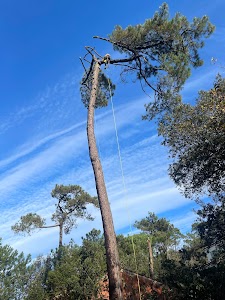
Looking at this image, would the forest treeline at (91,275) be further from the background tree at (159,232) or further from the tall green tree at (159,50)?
the background tree at (159,232)

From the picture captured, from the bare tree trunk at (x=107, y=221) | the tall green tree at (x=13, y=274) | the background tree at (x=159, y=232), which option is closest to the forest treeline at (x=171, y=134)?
the bare tree trunk at (x=107, y=221)

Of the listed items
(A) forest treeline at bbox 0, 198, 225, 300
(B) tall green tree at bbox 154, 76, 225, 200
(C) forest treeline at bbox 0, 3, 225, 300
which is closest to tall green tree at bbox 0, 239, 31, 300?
(A) forest treeline at bbox 0, 198, 225, 300

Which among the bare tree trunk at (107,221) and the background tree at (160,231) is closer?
the bare tree trunk at (107,221)

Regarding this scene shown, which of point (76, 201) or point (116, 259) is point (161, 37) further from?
point (76, 201)

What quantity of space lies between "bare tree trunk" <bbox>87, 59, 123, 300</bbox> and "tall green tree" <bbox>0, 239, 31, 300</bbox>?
27.5 metres

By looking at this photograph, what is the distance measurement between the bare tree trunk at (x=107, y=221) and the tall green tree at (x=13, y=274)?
27.5m

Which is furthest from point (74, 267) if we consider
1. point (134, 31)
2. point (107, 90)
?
point (134, 31)

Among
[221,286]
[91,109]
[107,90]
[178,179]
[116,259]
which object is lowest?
[221,286]

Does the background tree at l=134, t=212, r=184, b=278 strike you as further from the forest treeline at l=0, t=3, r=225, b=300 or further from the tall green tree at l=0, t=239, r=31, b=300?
the forest treeline at l=0, t=3, r=225, b=300

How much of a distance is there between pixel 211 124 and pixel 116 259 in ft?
22.2

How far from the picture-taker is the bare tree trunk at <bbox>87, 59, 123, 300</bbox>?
6.82m

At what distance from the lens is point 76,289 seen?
15.1 meters

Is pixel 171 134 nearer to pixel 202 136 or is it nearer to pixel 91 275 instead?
pixel 202 136

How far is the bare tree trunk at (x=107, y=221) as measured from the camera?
682 cm
